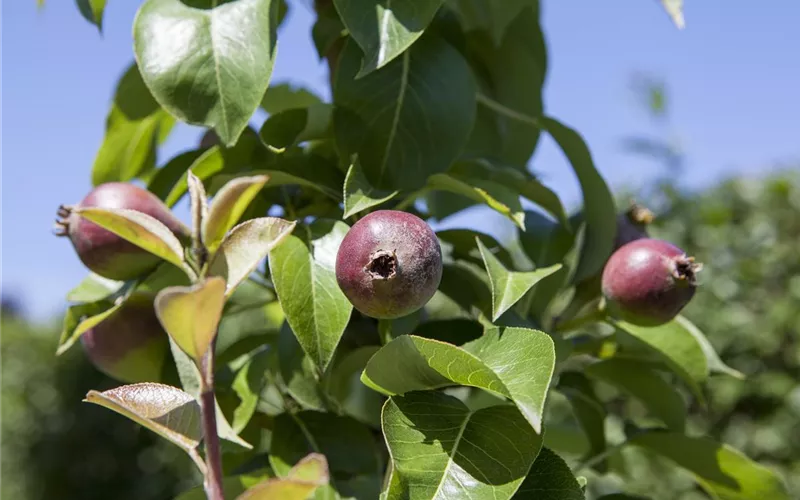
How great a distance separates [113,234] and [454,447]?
44 centimetres

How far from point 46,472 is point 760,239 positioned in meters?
4.73

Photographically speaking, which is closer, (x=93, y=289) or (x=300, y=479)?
(x=300, y=479)

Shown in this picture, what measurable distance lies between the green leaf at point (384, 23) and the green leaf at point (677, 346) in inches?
18.0

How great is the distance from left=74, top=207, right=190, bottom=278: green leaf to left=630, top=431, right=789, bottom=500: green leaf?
2.48ft

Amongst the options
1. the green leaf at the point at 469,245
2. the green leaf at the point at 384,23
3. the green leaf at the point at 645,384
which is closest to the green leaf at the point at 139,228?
the green leaf at the point at 384,23

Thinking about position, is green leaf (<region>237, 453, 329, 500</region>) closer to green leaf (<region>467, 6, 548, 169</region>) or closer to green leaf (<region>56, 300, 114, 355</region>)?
green leaf (<region>56, 300, 114, 355</region>)

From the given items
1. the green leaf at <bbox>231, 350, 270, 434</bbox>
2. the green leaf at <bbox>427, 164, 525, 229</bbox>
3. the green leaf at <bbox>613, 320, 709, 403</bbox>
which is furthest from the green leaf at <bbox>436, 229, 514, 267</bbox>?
the green leaf at <bbox>231, 350, 270, 434</bbox>

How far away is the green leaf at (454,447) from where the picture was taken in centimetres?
65

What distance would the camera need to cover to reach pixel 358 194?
2.72 ft

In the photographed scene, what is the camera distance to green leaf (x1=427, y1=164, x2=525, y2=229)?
86cm

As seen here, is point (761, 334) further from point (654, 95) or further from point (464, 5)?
point (464, 5)

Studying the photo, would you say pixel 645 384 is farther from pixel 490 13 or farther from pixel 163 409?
pixel 163 409

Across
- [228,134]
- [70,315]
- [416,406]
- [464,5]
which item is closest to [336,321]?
[416,406]

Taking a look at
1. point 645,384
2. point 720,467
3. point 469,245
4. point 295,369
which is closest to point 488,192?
point 469,245
